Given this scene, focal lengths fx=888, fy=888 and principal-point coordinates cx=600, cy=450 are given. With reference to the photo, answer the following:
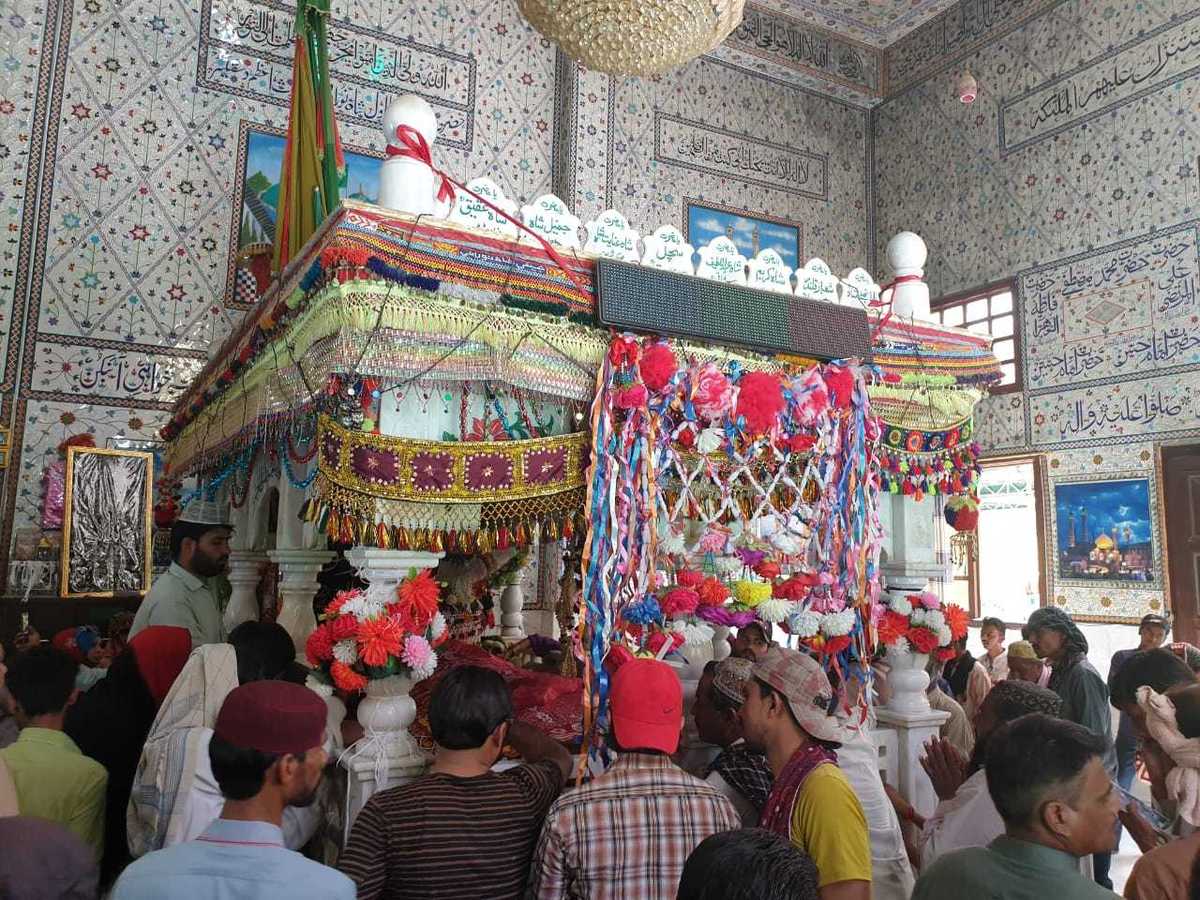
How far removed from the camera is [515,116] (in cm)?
722

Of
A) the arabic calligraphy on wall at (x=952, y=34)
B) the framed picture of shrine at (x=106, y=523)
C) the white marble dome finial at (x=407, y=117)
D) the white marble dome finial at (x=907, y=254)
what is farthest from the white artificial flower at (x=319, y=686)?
the arabic calligraphy on wall at (x=952, y=34)

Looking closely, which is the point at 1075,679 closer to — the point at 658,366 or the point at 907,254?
the point at 907,254

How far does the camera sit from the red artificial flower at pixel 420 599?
7.87 feet

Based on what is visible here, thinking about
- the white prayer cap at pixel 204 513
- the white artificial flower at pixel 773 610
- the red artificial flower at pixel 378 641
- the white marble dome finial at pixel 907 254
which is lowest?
the red artificial flower at pixel 378 641

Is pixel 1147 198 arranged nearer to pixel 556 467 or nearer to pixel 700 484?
pixel 700 484

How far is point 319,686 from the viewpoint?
8.09 feet

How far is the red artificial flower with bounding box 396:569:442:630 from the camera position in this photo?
2.40 m

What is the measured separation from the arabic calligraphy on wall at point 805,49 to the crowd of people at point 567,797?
24.2 ft

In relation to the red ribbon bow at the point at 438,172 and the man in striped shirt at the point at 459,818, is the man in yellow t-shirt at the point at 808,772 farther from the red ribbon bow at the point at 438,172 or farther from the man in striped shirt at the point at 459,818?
the red ribbon bow at the point at 438,172

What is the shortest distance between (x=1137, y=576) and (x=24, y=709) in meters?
6.58

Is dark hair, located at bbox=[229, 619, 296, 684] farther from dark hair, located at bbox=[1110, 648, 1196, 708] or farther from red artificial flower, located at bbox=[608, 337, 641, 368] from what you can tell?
dark hair, located at bbox=[1110, 648, 1196, 708]

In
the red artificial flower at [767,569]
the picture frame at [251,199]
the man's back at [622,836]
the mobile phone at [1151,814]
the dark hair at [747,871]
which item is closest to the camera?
the dark hair at [747,871]

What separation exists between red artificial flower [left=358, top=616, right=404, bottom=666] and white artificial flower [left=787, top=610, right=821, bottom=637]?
1.30 m

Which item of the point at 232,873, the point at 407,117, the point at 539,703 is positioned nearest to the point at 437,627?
the point at 539,703
